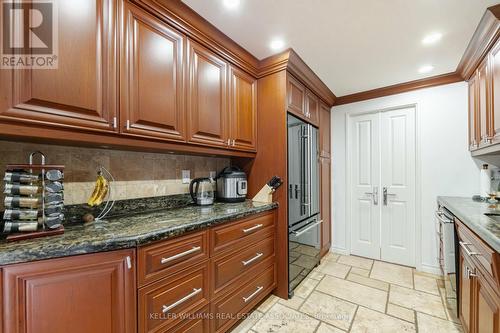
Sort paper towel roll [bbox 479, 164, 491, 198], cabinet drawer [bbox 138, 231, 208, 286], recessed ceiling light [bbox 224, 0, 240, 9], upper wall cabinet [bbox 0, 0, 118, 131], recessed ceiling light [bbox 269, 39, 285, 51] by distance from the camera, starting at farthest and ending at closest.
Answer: paper towel roll [bbox 479, 164, 491, 198] → recessed ceiling light [bbox 269, 39, 285, 51] → recessed ceiling light [bbox 224, 0, 240, 9] → cabinet drawer [bbox 138, 231, 208, 286] → upper wall cabinet [bbox 0, 0, 118, 131]

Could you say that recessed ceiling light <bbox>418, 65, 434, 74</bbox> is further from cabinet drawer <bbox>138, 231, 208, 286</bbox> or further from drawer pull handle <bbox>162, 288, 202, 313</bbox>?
drawer pull handle <bbox>162, 288, 202, 313</bbox>

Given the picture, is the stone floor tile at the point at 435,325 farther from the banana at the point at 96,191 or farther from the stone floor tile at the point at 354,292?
the banana at the point at 96,191

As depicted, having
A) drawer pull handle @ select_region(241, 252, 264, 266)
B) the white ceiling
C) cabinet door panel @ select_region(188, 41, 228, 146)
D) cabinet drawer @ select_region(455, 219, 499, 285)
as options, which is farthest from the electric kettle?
cabinet drawer @ select_region(455, 219, 499, 285)

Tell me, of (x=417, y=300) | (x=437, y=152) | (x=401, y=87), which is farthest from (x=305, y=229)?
(x=401, y=87)

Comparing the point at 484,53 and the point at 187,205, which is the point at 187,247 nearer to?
the point at 187,205

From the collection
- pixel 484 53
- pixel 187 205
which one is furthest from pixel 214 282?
pixel 484 53

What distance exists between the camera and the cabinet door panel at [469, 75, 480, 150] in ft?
7.18

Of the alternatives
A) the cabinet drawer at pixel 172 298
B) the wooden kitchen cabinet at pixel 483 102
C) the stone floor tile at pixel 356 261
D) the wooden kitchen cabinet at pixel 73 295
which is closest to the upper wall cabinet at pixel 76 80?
the wooden kitchen cabinet at pixel 73 295

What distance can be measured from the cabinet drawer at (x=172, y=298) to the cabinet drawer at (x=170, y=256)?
0.16 feet

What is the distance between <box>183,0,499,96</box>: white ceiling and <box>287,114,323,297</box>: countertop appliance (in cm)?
74

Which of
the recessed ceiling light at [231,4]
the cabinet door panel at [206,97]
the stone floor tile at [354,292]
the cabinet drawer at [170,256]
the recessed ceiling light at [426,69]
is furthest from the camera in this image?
the recessed ceiling light at [426,69]

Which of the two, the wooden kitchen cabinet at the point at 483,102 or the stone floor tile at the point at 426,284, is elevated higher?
the wooden kitchen cabinet at the point at 483,102

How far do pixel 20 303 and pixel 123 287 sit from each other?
1.13ft

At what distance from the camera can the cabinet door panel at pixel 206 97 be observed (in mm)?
1674
